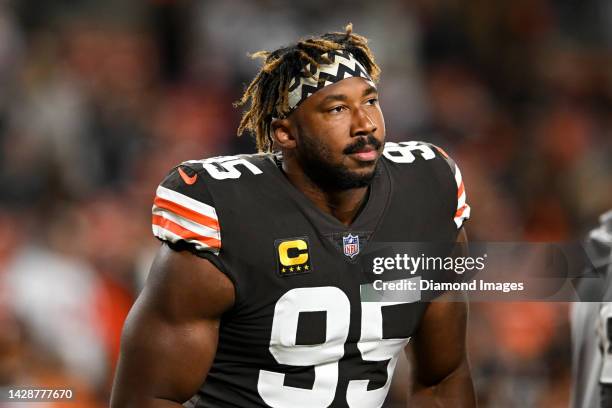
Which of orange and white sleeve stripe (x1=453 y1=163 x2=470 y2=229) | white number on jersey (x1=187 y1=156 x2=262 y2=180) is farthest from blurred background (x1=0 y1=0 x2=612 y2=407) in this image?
white number on jersey (x1=187 y1=156 x2=262 y2=180)

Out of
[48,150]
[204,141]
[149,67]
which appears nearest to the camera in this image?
[48,150]

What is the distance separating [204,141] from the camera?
503 centimetres

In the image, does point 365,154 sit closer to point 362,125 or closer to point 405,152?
point 362,125

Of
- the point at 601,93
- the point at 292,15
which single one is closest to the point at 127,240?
the point at 292,15

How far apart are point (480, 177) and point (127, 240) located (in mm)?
1668

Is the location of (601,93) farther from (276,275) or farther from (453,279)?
(276,275)

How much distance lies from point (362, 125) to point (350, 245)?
0.86 ft

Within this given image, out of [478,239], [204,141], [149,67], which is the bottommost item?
[478,239]

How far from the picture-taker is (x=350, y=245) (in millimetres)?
2193

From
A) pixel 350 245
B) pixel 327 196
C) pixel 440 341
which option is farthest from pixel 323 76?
pixel 440 341

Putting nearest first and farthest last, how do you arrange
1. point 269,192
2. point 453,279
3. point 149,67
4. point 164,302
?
point 164,302 → point 269,192 → point 453,279 → point 149,67

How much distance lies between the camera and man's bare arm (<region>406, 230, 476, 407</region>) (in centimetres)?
234

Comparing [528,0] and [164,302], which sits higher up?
[528,0]

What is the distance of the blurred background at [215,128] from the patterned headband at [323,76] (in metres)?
1.50
